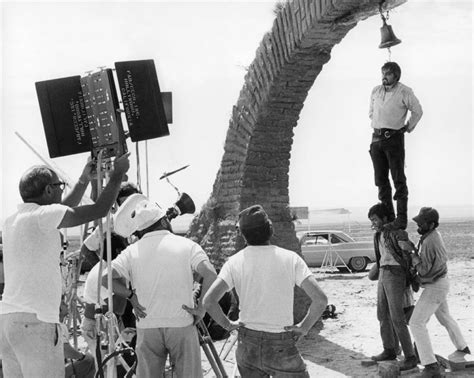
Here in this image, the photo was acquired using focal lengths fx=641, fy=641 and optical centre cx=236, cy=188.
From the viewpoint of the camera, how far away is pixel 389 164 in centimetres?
645

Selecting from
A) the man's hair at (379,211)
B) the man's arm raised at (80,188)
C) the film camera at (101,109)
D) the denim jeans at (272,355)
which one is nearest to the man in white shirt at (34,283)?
the man's arm raised at (80,188)

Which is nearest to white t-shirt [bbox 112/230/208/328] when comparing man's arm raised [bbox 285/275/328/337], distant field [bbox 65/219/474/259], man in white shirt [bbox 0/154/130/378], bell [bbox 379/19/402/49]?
man in white shirt [bbox 0/154/130/378]

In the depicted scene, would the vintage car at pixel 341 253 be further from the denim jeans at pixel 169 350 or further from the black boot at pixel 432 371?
the denim jeans at pixel 169 350

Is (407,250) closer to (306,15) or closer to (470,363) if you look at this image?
(470,363)

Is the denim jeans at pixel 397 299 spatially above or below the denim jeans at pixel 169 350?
below

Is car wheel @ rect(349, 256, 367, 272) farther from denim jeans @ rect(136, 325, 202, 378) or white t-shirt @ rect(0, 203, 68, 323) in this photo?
white t-shirt @ rect(0, 203, 68, 323)

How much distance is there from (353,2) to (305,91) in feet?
6.12

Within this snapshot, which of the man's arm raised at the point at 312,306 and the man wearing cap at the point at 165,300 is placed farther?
the man wearing cap at the point at 165,300

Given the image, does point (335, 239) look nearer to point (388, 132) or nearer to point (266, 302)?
point (388, 132)

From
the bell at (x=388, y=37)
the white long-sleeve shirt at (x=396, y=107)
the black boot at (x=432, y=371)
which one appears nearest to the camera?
the black boot at (x=432, y=371)

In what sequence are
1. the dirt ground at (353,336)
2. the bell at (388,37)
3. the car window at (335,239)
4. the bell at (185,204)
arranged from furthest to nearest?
1. the car window at (335,239)
2. the dirt ground at (353,336)
3. the bell at (388,37)
4. the bell at (185,204)

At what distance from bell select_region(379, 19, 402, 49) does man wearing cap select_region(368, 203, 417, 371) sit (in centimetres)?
156

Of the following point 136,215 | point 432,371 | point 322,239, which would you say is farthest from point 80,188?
point 322,239

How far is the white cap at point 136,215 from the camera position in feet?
13.2
